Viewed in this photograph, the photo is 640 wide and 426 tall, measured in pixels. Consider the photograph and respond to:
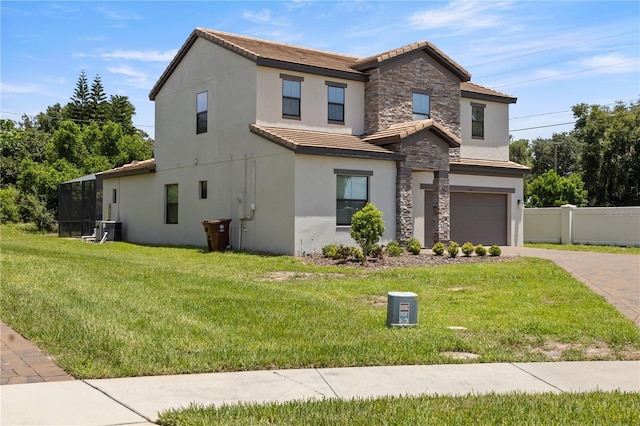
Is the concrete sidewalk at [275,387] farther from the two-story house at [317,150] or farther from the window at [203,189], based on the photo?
the window at [203,189]

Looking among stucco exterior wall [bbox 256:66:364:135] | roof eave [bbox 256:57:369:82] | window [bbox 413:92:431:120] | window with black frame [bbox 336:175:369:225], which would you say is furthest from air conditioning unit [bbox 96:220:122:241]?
window [bbox 413:92:431:120]

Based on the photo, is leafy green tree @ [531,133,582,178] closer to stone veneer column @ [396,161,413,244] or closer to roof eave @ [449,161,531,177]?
roof eave @ [449,161,531,177]

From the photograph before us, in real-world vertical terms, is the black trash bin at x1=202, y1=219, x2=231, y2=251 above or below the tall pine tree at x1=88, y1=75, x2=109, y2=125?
below

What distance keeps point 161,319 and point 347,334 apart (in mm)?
2658

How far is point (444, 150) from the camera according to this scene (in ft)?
79.6

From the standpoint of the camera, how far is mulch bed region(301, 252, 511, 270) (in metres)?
18.5

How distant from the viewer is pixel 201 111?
26531 mm

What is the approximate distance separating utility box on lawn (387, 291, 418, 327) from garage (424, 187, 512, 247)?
17.9 meters

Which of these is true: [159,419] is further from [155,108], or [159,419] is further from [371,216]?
[155,108]

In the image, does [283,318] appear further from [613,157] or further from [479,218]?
[613,157]

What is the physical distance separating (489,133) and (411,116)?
5509 mm

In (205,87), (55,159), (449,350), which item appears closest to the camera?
(449,350)

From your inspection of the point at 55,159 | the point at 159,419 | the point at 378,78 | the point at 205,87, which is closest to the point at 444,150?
the point at 378,78

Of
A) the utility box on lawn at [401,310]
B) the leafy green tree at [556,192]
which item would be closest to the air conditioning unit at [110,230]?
the utility box on lawn at [401,310]
